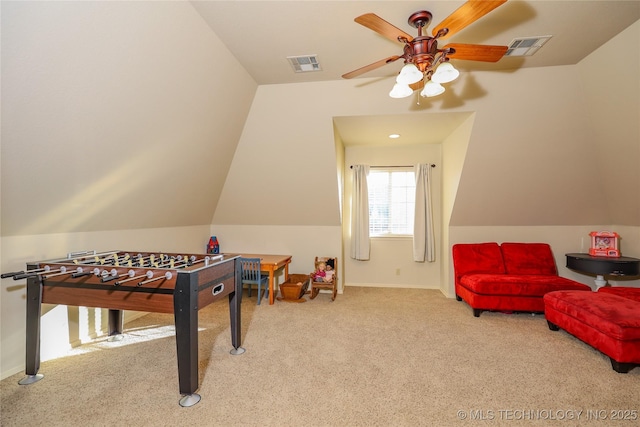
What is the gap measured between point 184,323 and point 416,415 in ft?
5.09

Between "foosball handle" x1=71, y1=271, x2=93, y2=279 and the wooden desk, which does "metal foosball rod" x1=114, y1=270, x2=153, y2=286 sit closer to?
"foosball handle" x1=71, y1=271, x2=93, y2=279

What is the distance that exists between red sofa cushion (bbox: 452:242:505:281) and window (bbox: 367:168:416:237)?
1012mm

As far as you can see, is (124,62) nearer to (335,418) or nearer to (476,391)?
(335,418)

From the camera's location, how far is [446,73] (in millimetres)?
1780

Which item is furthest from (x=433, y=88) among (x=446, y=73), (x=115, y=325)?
(x=115, y=325)

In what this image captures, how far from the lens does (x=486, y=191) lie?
397 cm

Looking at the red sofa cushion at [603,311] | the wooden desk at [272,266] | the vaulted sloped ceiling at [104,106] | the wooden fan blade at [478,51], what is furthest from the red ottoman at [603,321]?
the vaulted sloped ceiling at [104,106]

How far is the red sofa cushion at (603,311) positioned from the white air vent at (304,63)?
331 cm

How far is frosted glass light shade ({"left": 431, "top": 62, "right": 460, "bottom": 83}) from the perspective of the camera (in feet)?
5.80

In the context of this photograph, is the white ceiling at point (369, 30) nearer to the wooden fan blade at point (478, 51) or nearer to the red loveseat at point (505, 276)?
the wooden fan blade at point (478, 51)

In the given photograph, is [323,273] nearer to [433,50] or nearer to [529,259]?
[529,259]

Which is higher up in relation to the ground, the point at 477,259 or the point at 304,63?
the point at 304,63

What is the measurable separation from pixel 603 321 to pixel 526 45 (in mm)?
2394

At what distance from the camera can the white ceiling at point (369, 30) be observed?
2.08m
